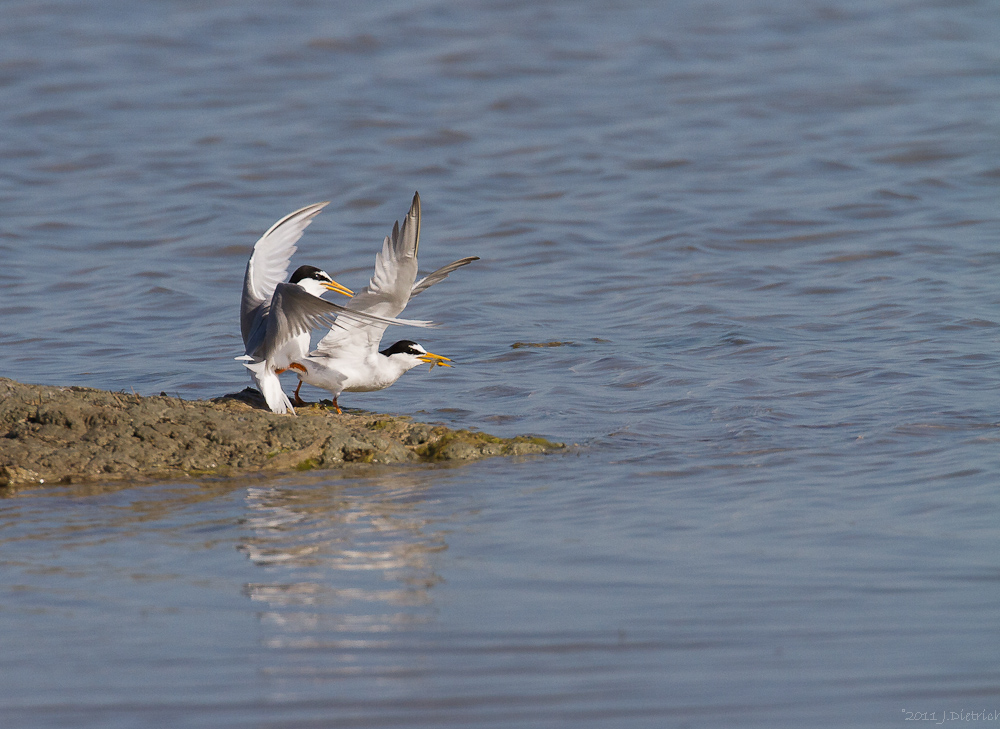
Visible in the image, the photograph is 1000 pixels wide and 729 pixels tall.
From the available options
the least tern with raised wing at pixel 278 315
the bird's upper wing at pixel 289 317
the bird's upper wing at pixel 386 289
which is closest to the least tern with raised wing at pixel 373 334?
the bird's upper wing at pixel 386 289

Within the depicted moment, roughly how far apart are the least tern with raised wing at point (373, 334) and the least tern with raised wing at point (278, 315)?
10 cm

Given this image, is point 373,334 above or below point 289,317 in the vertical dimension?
below

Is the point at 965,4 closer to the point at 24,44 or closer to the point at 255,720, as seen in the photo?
the point at 24,44

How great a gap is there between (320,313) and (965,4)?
1772 centimetres

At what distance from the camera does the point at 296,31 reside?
67.5 feet

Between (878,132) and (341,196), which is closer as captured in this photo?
(341,196)

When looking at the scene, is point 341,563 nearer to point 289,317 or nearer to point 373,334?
point 289,317

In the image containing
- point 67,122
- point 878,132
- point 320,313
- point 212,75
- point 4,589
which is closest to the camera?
point 4,589

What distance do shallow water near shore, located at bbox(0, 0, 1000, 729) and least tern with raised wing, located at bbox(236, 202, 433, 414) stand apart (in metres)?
0.86

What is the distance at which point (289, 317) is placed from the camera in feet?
20.0

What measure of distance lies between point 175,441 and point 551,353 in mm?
3368

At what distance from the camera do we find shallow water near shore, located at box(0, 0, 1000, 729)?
3.29 m

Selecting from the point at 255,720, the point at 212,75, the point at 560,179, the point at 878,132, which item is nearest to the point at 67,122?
the point at 212,75

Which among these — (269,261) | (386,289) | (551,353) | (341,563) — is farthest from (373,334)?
(341,563)
